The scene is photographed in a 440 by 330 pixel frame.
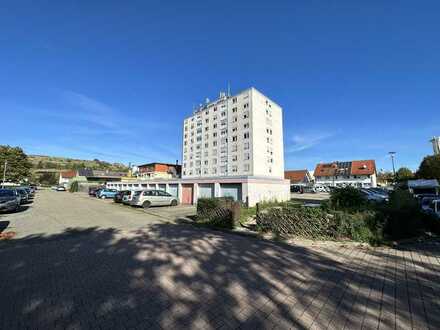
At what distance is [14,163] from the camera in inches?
2078

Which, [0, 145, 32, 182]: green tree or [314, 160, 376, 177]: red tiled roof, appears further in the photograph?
[314, 160, 376, 177]: red tiled roof

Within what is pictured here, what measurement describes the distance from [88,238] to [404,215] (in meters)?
12.4

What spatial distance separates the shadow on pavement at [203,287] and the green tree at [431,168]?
3822cm

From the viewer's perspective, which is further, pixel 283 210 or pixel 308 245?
pixel 283 210

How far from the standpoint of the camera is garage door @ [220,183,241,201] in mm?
20906

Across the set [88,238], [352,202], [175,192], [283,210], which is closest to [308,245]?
[283,210]

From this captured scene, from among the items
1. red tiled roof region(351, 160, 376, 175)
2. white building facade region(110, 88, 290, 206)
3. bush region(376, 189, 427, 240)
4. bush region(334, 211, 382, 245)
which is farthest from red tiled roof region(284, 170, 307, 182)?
bush region(334, 211, 382, 245)

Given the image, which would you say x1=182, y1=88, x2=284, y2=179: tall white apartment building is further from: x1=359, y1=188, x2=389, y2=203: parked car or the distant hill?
the distant hill

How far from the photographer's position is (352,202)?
10.4m

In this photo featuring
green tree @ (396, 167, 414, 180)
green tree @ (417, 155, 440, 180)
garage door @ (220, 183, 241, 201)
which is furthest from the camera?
green tree @ (396, 167, 414, 180)

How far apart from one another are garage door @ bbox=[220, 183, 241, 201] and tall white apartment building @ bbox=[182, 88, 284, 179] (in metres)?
15.9

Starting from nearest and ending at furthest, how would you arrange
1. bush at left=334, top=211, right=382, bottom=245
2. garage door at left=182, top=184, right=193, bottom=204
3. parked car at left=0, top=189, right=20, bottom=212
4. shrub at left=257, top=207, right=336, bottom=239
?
bush at left=334, top=211, right=382, bottom=245 → shrub at left=257, top=207, right=336, bottom=239 → parked car at left=0, top=189, right=20, bottom=212 → garage door at left=182, top=184, right=193, bottom=204

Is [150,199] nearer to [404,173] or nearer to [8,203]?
[8,203]

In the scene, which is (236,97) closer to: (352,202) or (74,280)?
(352,202)
